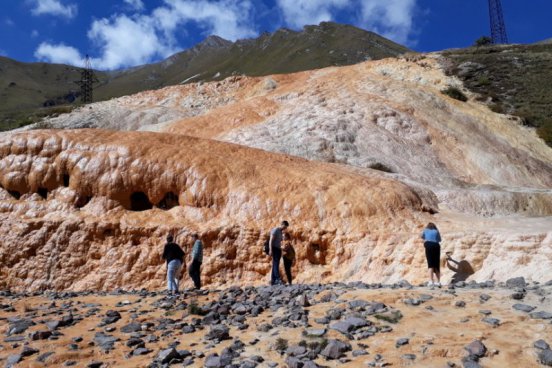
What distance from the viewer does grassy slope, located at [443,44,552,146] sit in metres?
36.8

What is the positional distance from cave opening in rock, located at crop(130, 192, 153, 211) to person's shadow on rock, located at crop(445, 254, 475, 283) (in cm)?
1100

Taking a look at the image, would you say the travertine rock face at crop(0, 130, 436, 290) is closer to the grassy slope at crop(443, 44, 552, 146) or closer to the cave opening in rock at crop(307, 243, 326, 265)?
the cave opening in rock at crop(307, 243, 326, 265)

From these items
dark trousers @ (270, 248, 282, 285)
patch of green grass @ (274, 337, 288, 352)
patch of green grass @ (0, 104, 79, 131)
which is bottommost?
patch of green grass @ (274, 337, 288, 352)

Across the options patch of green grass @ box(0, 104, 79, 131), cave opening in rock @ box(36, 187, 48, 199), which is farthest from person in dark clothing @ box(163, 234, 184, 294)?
patch of green grass @ box(0, 104, 79, 131)

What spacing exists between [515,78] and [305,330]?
4108cm

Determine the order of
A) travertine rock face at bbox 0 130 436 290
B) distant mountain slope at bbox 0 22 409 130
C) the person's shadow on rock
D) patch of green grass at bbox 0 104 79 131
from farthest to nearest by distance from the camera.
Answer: distant mountain slope at bbox 0 22 409 130 < patch of green grass at bbox 0 104 79 131 < travertine rock face at bbox 0 130 436 290 < the person's shadow on rock

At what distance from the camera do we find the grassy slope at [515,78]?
3678cm

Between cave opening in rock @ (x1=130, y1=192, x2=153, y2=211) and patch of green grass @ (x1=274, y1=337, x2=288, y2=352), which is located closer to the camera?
patch of green grass @ (x1=274, y1=337, x2=288, y2=352)

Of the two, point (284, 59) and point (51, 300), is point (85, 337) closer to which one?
point (51, 300)

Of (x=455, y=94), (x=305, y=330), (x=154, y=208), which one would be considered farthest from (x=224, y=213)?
(x=455, y=94)

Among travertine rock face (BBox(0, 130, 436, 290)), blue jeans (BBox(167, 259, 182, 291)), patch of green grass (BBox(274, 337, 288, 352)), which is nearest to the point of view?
patch of green grass (BBox(274, 337, 288, 352))

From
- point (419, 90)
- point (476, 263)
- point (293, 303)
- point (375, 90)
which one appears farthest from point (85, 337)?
point (419, 90)

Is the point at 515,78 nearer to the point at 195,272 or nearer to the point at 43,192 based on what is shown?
the point at 195,272

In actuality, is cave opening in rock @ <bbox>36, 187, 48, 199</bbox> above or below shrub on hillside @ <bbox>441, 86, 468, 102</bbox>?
below
